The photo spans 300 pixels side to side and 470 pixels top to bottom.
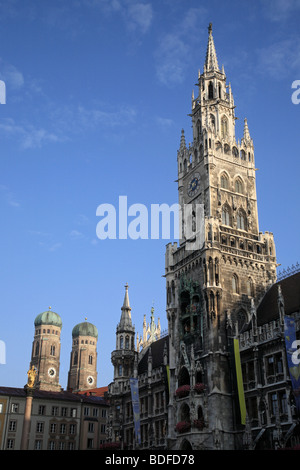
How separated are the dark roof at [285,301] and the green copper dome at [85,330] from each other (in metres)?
126

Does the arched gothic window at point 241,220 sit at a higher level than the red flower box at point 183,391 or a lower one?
higher

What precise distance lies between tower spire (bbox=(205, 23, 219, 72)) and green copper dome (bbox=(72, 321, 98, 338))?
396 ft

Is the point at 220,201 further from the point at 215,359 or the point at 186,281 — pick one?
the point at 215,359

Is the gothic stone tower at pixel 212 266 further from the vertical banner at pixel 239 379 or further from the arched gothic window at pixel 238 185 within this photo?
the vertical banner at pixel 239 379

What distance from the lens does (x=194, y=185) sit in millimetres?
68188

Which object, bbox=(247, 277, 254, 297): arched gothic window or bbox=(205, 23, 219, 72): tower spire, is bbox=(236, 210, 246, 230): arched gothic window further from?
bbox=(205, 23, 219, 72): tower spire

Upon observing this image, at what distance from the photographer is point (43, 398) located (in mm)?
85062

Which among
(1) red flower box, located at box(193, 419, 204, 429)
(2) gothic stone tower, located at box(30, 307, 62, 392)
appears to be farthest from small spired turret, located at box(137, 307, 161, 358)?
(2) gothic stone tower, located at box(30, 307, 62, 392)

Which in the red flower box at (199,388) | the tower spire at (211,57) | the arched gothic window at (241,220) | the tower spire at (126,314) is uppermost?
the tower spire at (211,57)

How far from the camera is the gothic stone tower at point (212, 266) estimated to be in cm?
5397

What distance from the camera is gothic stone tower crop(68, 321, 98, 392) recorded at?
167250 mm

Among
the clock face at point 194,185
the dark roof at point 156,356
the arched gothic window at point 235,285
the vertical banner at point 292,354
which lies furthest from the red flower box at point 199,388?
the clock face at point 194,185

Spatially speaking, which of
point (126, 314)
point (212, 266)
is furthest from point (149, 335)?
point (212, 266)

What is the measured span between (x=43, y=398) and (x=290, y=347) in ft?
168
